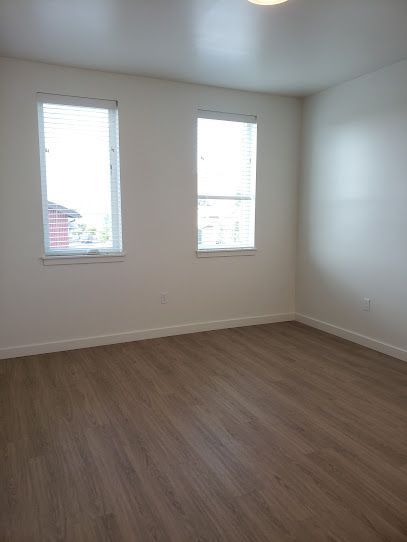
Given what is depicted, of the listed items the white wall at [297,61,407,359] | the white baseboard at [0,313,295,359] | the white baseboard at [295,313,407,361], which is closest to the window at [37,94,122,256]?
the white baseboard at [0,313,295,359]

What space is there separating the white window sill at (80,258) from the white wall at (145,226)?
2.1 inches

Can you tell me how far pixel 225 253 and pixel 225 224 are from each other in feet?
1.11

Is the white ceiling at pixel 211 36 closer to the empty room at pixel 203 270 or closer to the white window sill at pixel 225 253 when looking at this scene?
the empty room at pixel 203 270

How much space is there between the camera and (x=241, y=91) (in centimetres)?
452

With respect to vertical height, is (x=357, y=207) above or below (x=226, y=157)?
below

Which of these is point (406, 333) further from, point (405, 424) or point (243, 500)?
point (243, 500)

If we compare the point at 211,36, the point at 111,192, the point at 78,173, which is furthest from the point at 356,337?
the point at 78,173

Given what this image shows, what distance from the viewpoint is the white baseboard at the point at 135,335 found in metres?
3.87

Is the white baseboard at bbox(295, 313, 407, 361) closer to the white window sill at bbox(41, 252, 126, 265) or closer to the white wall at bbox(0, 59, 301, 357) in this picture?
the white wall at bbox(0, 59, 301, 357)

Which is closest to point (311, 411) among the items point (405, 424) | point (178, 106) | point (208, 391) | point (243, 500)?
point (405, 424)

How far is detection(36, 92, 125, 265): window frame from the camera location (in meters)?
3.75

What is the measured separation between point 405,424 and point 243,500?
51.8 inches

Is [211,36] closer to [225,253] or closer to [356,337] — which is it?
[225,253]

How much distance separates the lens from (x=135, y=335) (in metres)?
4.34
